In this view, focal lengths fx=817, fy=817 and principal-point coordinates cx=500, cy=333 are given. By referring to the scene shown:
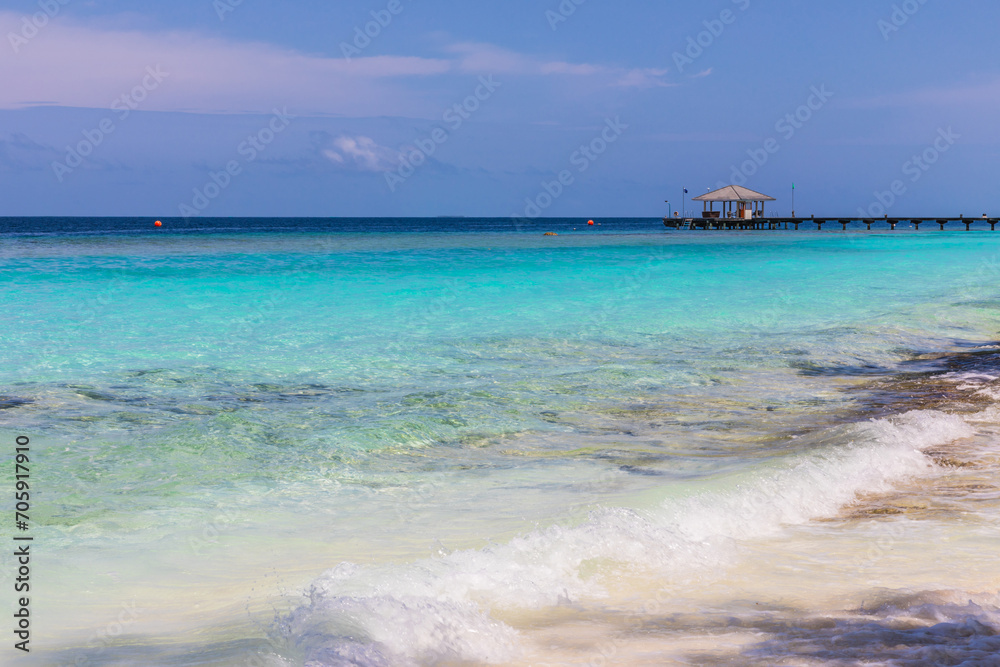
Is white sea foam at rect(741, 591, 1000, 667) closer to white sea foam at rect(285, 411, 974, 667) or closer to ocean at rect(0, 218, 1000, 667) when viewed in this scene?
ocean at rect(0, 218, 1000, 667)

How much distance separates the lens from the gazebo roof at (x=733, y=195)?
2702 inches

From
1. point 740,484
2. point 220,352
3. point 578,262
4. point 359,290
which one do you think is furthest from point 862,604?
point 578,262

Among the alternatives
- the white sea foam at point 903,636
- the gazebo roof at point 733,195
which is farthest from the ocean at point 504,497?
the gazebo roof at point 733,195

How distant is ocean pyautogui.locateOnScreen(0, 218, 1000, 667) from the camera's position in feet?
9.34

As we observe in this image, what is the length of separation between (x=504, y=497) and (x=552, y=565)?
3.79 ft

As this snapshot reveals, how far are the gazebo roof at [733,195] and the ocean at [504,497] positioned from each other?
59.1m

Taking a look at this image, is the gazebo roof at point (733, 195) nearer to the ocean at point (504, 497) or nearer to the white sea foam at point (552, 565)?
the ocean at point (504, 497)

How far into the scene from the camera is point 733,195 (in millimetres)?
68875

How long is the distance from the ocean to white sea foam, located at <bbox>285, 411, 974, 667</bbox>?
0.05 ft

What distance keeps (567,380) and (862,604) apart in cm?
539

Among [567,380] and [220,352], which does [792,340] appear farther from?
[220,352]

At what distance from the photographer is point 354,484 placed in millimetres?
4965

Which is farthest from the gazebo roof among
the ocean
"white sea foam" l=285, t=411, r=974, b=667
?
"white sea foam" l=285, t=411, r=974, b=667

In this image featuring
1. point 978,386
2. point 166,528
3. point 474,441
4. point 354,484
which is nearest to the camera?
point 166,528
